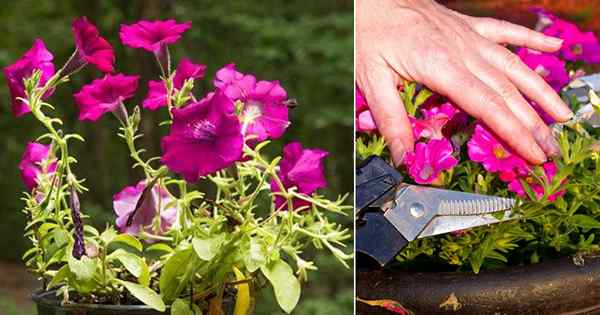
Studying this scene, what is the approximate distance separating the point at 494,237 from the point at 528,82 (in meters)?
0.18

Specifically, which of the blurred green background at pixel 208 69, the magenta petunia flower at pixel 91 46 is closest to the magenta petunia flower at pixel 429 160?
the magenta petunia flower at pixel 91 46

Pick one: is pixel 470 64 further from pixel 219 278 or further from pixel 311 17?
pixel 311 17

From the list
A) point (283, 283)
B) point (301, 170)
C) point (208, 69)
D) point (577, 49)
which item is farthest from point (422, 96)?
point (208, 69)

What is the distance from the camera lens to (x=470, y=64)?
0.89 m

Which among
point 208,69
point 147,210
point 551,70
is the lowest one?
point 208,69

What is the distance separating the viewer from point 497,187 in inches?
37.8

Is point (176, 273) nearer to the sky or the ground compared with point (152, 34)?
nearer to the ground

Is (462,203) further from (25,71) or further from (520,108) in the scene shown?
(25,71)

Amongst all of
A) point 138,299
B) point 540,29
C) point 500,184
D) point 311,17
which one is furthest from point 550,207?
point 311,17

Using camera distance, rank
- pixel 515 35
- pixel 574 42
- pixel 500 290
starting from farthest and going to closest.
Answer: pixel 574 42 < pixel 515 35 < pixel 500 290

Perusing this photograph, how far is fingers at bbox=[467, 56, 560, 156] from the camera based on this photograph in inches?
32.6

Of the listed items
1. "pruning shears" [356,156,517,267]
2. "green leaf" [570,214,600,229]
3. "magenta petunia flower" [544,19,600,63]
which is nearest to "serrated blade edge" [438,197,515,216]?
"pruning shears" [356,156,517,267]

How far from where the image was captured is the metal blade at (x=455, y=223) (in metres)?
0.77

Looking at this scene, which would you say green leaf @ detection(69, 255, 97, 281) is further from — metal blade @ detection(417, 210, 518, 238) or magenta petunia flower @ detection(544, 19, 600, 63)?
magenta petunia flower @ detection(544, 19, 600, 63)
